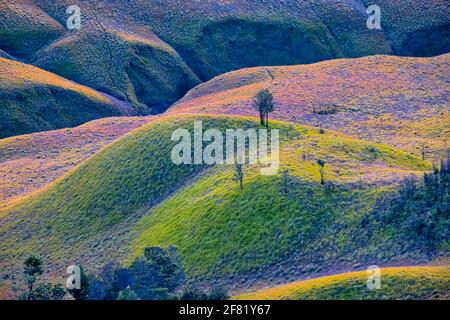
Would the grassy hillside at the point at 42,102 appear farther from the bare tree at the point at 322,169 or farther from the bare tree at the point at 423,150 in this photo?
the bare tree at the point at 322,169

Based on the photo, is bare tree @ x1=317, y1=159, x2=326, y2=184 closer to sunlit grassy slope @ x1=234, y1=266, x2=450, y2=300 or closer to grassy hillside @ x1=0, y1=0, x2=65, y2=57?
sunlit grassy slope @ x1=234, y1=266, x2=450, y2=300

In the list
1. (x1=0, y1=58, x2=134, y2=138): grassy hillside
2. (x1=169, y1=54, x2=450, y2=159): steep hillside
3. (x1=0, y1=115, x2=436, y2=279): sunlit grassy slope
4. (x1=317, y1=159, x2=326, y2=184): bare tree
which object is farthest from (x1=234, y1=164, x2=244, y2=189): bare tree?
(x1=0, y1=58, x2=134, y2=138): grassy hillside

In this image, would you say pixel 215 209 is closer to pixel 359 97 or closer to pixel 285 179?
pixel 285 179

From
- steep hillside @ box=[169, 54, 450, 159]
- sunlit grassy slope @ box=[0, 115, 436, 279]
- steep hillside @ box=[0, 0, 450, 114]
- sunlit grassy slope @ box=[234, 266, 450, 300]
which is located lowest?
sunlit grassy slope @ box=[234, 266, 450, 300]

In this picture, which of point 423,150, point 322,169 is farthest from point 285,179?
point 423,150

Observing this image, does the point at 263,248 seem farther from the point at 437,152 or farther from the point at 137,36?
the point at 137,36

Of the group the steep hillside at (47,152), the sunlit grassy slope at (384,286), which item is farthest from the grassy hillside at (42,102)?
the sunlit grassy slope at (384,286)
